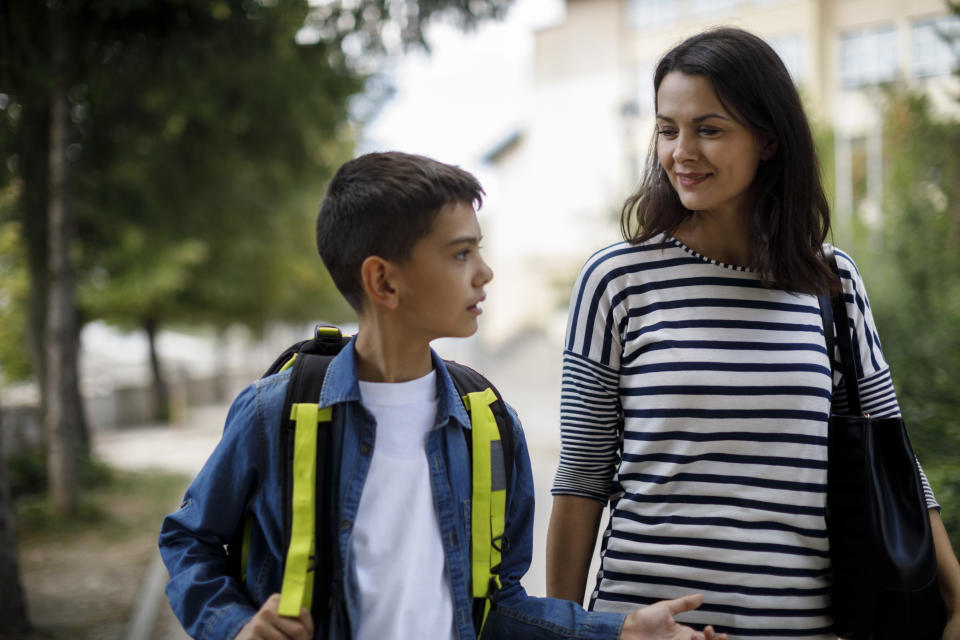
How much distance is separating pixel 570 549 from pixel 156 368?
70.6ft

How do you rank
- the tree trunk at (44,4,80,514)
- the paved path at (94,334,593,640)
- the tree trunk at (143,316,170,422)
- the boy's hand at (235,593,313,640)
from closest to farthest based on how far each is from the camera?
the boy's hand at (235,593,313,640) < the paved path at (94,334,593,640) < the tree trunk at (44,4,80,514) < the tree trunk at (143,316,170,422)

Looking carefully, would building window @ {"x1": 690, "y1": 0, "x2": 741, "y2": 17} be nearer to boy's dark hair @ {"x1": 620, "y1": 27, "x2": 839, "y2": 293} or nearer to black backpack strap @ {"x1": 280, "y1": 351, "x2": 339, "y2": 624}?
boy's dark hair @ {"x1": 620, "y1": 27, "x2": 839, "y2": 293}

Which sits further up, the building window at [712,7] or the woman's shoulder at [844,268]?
the building window at [712,7]

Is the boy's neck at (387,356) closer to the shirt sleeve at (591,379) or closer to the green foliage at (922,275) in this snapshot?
the shirt sleeve at (591,379)

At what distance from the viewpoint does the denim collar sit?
1.69 m

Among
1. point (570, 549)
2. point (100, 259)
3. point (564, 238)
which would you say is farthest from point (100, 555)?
point (564, 238)

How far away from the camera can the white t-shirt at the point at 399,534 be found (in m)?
1.66

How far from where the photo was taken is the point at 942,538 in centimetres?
198

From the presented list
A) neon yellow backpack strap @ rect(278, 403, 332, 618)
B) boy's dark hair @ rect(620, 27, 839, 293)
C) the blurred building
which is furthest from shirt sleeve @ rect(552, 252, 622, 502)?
the blurred building

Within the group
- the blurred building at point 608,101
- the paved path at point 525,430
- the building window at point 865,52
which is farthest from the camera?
the building window at point 865,52

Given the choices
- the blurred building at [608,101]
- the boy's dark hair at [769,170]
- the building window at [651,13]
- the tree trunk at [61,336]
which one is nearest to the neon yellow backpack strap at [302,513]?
the boy's dark hair at [769,170]

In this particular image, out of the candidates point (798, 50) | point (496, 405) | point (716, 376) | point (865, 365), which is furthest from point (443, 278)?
point (798, 50)

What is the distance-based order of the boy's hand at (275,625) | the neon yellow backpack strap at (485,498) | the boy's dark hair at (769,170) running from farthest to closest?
1. the boy's dark hair at (769,170)
2. the neon yellow backpack strap at (485,498)
3. the boy's hand at (275,625)

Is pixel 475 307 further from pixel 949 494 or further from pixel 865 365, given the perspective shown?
pixel 949 494
